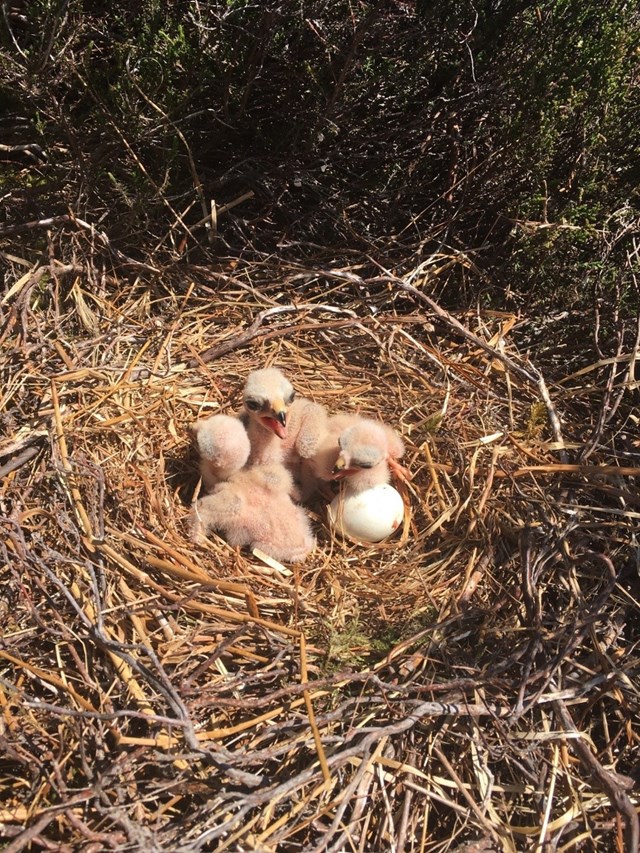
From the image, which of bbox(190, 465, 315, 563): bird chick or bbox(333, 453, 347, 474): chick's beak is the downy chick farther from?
bbox(333, 453, 347, 474): chick's beak

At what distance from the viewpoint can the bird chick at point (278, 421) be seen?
2.03 meters

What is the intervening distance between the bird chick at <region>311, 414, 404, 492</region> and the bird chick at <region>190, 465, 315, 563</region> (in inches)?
7.5

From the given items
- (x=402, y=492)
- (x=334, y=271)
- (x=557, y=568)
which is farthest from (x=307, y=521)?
(x=334, y=271)

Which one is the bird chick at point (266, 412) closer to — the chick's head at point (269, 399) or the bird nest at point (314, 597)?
the chick's head at point (269, 399)

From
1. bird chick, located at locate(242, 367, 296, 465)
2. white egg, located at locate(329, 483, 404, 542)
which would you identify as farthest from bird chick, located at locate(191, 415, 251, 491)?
white egg, located at locate(329, 483, 404, 542)

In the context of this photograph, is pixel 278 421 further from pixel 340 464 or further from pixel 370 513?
pixel 370 513

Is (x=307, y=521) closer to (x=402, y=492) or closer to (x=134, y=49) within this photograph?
(x=402, y=492)

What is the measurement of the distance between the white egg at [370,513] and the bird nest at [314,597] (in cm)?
8

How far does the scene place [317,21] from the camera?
212 centimetres

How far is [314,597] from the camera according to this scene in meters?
1.97

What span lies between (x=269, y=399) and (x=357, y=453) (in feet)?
1.02

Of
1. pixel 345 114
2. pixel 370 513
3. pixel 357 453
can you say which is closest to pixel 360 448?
pixel 357 453

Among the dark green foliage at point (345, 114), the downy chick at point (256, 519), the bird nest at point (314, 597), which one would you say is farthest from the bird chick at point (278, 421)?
the dark green foliage at point (345, 114)

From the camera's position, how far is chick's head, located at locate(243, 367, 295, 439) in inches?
79.2
